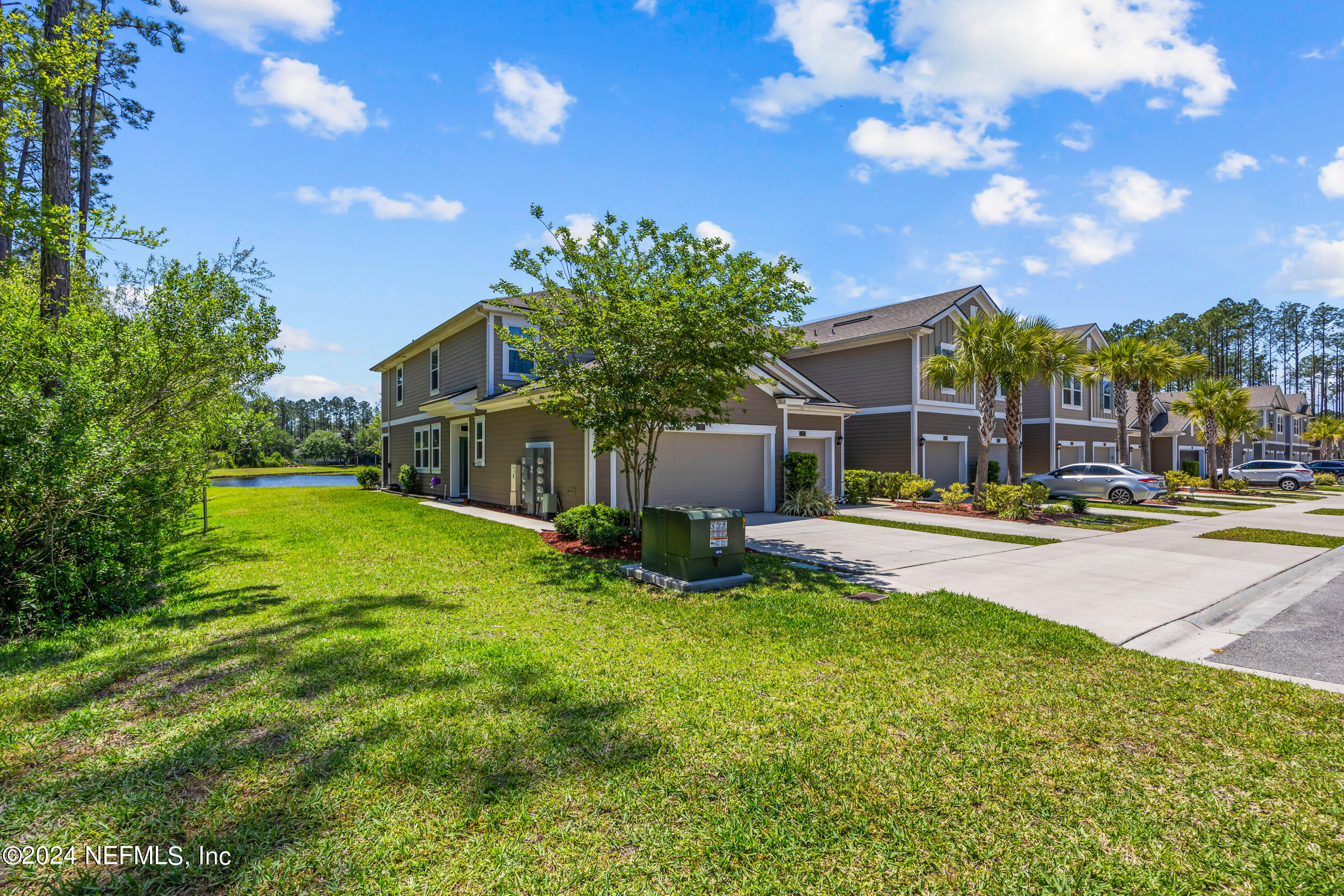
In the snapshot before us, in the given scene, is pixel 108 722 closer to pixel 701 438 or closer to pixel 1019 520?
pixel 701 438

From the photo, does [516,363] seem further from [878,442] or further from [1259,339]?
[1259,339]

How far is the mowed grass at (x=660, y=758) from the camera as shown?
2.46m

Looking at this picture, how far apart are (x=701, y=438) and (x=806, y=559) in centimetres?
590

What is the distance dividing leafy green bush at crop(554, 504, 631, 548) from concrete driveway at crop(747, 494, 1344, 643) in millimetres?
2546

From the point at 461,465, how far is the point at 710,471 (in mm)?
9429

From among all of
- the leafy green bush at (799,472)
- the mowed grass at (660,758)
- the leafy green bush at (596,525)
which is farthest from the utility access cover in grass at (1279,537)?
the leafy green bush at (596,525)

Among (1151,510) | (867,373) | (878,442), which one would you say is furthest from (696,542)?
(1151,510)

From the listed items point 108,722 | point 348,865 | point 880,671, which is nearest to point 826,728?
point 880,671

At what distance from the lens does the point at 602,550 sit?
33.3ft

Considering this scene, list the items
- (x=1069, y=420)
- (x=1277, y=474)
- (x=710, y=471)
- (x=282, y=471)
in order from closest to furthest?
(x=710, y=471) → (x=1069, y=420) → (x=1277, y=474) → (x=282, y=471)

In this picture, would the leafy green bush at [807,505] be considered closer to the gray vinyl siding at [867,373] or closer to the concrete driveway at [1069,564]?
the concrete driveway at [1069,564]

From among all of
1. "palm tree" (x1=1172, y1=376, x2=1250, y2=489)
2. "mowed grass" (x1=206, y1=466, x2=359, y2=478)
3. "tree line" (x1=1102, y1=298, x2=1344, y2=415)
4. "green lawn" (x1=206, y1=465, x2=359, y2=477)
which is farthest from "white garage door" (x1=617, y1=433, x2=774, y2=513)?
"tree line" (x1=1102, y1=298, x2=1344, y2=415)

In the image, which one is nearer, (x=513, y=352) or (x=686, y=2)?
(x=686, y=2)

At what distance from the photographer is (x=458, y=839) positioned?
8.50 feet
